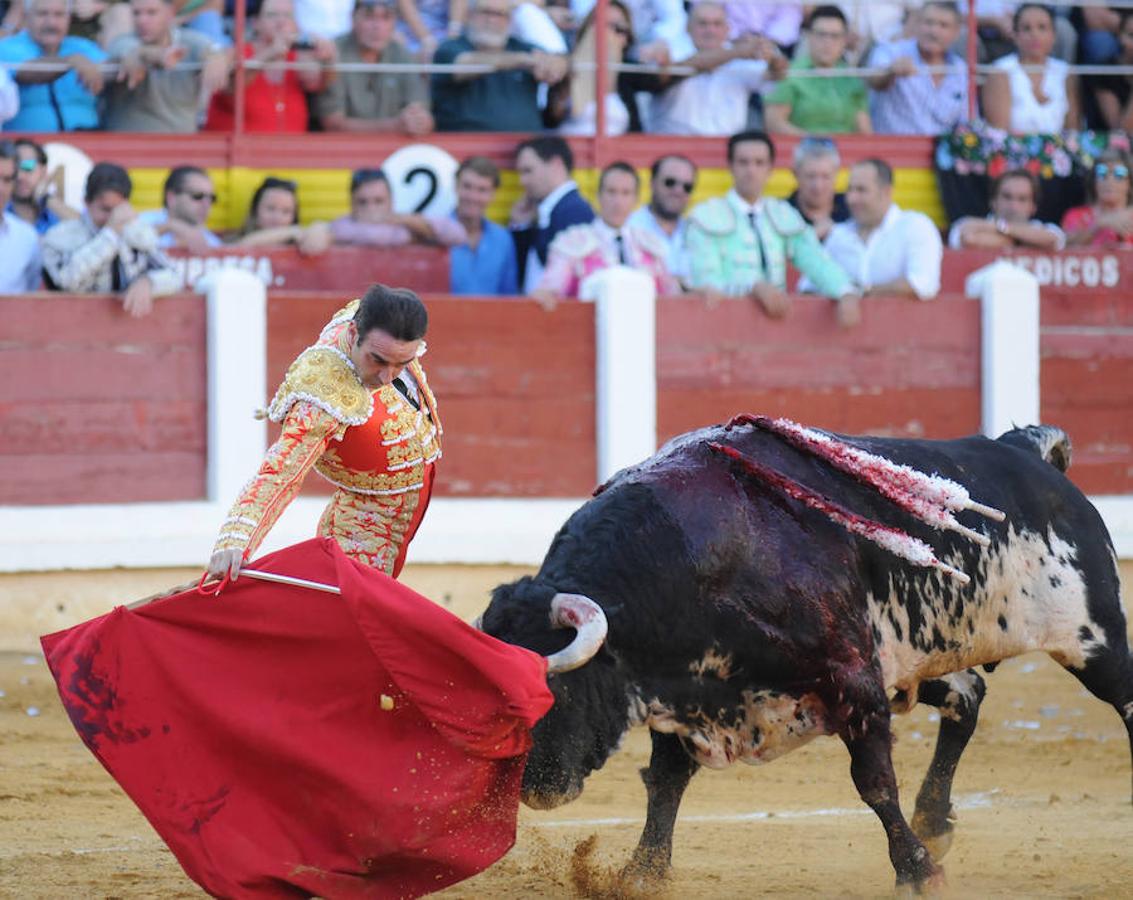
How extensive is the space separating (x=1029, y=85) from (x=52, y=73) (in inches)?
149

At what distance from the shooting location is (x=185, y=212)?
6.59m

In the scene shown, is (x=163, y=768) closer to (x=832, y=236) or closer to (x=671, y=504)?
A: (x=671, y=504)

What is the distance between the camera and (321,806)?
128 inches

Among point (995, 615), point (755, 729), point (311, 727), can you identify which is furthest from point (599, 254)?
point (311, 727)

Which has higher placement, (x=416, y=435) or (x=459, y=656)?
(x=416, y=435)

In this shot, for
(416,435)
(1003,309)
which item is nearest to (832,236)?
(1003,309)

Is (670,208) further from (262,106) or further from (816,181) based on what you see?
(262,106)

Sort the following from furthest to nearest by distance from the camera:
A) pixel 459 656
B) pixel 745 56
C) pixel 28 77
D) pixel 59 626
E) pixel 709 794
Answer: pixel 745 56
pixel 28 77
pixel 59 626
pixel 709 794
pixel 459 656

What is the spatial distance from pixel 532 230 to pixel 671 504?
11.2ft

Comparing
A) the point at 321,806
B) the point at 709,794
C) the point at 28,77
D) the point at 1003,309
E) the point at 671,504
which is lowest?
the point at 709,794

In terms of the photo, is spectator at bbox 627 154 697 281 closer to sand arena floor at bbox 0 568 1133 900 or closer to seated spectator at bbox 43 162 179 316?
seated spectator at bbox 43 162 179 316

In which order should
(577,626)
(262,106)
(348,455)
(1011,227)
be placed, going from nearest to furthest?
(577,626) → (348,455) → (262,106) → (1011,227)

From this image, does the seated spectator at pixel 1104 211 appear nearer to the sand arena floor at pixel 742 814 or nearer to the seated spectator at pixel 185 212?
the sand arena floor at pixel 742 814

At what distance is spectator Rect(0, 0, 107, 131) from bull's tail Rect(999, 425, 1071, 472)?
153 inches
